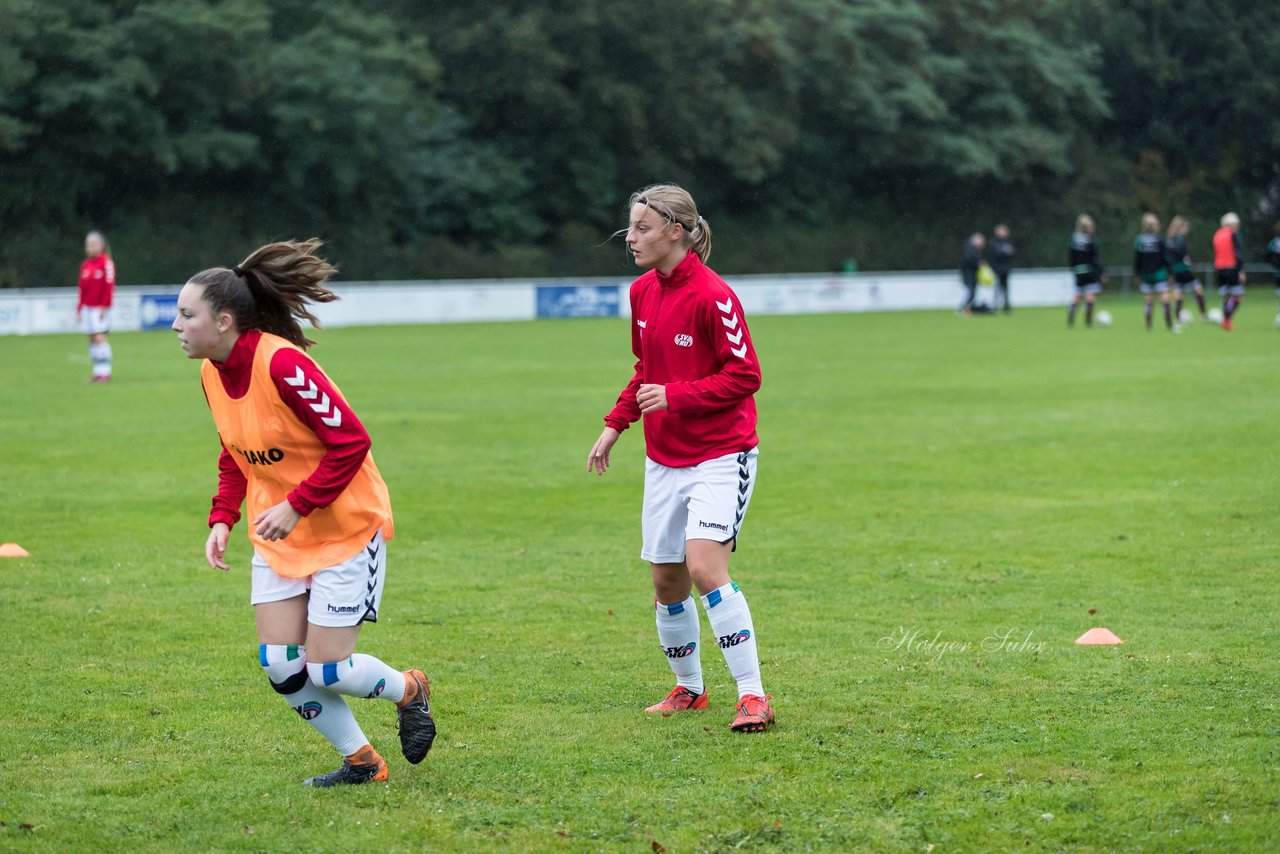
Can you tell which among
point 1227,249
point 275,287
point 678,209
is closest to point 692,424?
point 678,209

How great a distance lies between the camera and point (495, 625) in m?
8.05

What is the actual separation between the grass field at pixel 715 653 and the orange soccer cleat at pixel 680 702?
0.09 m

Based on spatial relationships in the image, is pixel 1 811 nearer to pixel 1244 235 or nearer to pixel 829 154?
pixel 829 154

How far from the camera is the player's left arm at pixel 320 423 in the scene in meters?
5.09

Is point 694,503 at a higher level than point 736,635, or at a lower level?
higher

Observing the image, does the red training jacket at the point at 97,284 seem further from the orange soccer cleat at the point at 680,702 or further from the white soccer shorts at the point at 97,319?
the orange soccer cleat at the point at 680,702

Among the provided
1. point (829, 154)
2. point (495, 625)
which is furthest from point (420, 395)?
point (829, 154)

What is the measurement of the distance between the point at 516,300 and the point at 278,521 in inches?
1451

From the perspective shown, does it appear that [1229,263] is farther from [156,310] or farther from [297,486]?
[297,486]

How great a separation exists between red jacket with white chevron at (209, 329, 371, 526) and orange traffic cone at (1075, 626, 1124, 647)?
147 inches

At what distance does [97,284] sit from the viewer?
872 inches

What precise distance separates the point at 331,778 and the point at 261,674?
175 cm

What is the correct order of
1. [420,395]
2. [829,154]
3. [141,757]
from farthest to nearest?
[829,154], [420,395], [141,757]

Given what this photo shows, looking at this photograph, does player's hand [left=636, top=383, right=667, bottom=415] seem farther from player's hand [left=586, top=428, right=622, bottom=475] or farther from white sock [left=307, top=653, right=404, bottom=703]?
white sock [left=307, top=653, right=404, bottom=703]
